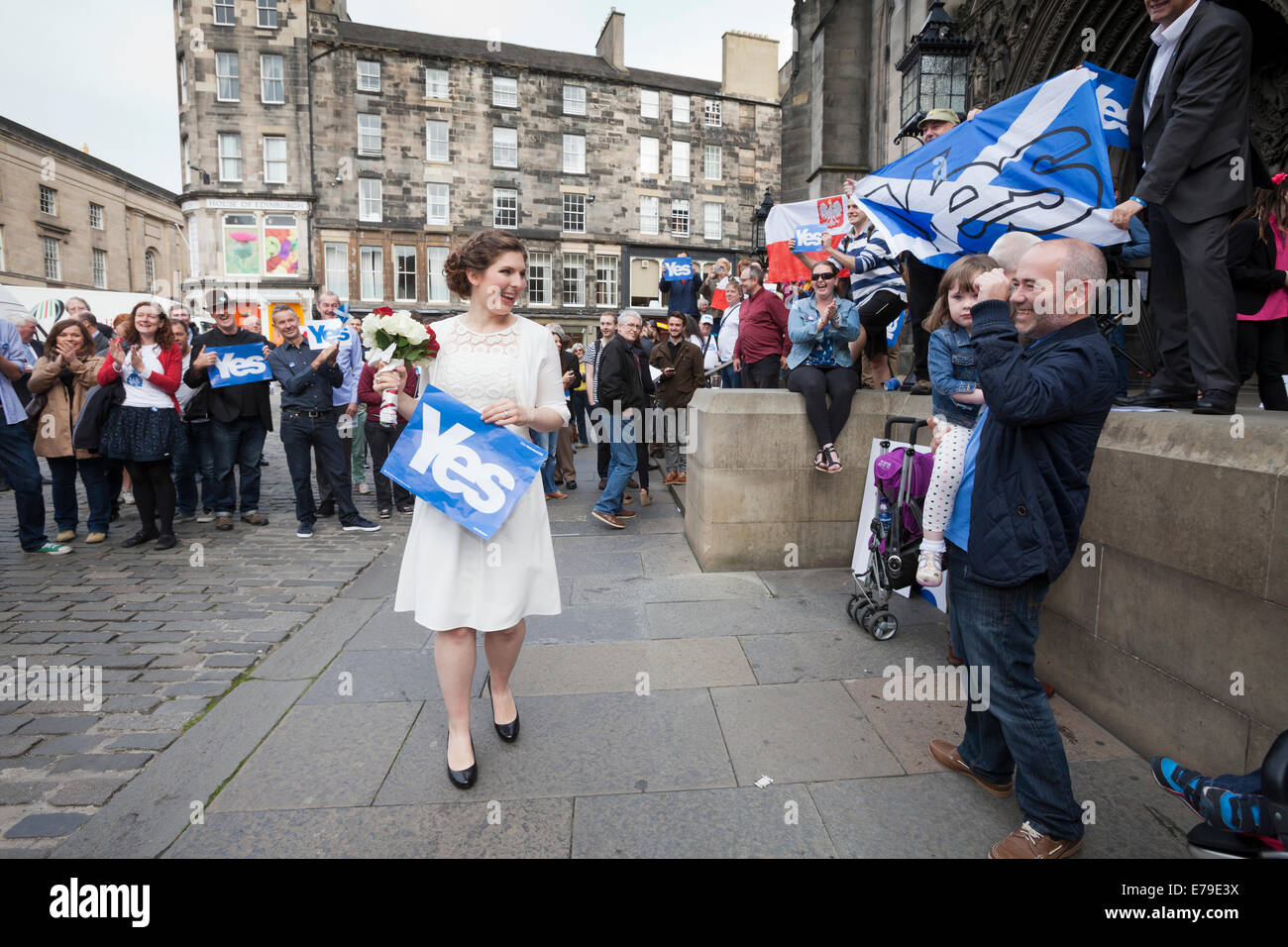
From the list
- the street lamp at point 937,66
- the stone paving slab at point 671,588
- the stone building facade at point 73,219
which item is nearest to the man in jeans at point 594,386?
the stone paving slab at point 671,588

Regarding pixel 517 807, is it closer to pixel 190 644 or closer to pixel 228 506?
pixel 190 644

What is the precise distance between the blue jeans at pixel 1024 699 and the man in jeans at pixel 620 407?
5.21 m

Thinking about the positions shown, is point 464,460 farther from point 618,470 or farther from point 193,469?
point 193,469

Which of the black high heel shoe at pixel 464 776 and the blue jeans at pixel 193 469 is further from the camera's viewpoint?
the blue jeans at pixel 193 469

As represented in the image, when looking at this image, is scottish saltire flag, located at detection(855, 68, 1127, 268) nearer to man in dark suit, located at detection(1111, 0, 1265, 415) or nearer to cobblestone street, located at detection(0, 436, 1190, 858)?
man in dark suit, located at detection(1111, 0, 1265, 415)

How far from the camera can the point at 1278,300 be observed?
4902mm

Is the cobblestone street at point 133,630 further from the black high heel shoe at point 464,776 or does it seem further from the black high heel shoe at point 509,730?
the black high heel shoe at point 509,730

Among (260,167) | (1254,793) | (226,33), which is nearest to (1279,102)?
(1254,793)

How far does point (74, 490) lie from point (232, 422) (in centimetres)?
155

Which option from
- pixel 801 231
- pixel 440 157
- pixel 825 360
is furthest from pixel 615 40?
pixel 825 360

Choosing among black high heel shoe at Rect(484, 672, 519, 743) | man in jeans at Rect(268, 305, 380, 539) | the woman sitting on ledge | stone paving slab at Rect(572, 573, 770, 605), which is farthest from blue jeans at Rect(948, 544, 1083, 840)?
man in jeans at Rect(268, 305, 380, 539)

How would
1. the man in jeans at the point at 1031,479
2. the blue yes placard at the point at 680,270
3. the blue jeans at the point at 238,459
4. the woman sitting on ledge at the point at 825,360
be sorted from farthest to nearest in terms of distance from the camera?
the blue yes placard at the point at 680,270
the blue jeans at the point at 238,459
the woman sitting on ledge at the point at 825,360
the man in jeans at the point at 1031,479

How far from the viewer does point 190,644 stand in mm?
4500

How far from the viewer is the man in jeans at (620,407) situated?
767cm
